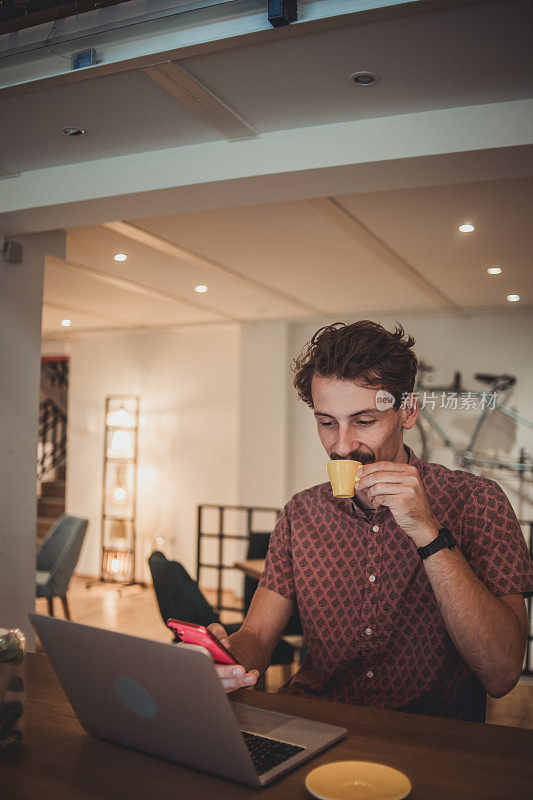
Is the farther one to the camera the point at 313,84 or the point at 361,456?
the point at 313,84

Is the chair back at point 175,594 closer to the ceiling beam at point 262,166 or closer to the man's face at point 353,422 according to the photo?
the man's face at point 353,422

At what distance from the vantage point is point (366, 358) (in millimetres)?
1545

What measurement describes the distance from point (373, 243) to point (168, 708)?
3465 millimetres

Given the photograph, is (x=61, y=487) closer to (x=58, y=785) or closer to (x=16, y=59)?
(x=16, y=59)

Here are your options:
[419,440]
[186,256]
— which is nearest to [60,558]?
[186,256]

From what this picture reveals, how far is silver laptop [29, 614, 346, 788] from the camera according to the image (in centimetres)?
88

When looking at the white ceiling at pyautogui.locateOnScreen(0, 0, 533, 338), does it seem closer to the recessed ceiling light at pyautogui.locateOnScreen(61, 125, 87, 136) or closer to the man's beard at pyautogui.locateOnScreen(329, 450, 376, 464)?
the recessed ceiling light at pyautogui.locateOnScreen(61, 125, 87, 136)

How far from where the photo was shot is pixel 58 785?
0.94 meters

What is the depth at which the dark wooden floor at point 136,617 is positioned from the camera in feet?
13.1

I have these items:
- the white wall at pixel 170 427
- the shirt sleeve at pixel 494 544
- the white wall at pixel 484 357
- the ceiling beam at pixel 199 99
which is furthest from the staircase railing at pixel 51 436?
the shirt sleeve at pixel 494 544

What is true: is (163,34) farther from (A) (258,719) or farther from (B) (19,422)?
(B) (19,422)

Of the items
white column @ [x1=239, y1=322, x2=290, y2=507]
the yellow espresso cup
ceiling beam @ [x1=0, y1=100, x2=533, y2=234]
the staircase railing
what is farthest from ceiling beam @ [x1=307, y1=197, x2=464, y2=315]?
the staircase railing

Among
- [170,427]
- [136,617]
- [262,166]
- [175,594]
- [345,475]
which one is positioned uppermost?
[262,166]

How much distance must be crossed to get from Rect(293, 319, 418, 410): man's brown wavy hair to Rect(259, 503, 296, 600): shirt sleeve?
41cm
